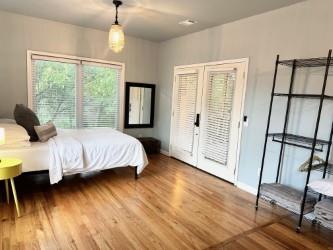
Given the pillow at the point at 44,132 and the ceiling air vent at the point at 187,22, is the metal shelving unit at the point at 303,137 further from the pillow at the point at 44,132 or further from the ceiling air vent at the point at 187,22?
the pillow at the point at 44,132

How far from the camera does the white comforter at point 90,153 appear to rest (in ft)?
10.3

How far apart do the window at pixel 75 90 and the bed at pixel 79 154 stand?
1149 millimetres

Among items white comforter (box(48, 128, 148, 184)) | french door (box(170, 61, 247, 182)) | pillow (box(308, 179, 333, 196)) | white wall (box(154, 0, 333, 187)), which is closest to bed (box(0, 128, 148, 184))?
white comforter (box(48, 128, 148, 184))

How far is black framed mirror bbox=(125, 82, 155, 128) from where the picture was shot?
18.3ft

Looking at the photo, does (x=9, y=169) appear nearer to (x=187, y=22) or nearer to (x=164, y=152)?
(x=187, y=22)

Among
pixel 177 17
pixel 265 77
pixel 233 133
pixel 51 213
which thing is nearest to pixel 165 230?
pixel 51 213

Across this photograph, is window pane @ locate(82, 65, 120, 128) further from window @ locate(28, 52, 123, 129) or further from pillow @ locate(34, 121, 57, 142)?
pillow @ locate(34, 121, 57, 142)

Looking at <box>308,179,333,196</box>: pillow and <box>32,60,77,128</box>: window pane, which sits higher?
<box>32,60,77,128</box>: window pane

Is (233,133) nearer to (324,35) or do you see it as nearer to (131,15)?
(324,35)

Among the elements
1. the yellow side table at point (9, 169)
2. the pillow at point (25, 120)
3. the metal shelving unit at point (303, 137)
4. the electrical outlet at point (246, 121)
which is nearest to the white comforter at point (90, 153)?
the pillow at point (25, 120)

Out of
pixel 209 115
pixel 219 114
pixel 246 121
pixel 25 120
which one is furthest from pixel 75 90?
pixel 246 121

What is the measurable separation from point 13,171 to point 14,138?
1.75 feet

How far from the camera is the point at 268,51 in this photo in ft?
11.1

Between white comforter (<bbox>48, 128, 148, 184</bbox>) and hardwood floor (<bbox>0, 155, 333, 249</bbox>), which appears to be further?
white comforter (<bbox>48, 128, 148, 184</bbox>)
